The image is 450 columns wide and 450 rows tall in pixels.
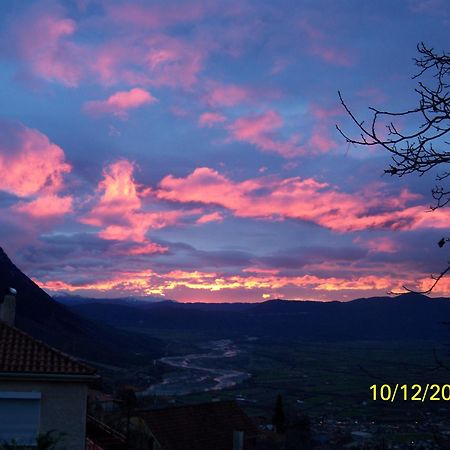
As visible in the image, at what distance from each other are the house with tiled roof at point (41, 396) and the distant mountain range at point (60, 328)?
3431 inches

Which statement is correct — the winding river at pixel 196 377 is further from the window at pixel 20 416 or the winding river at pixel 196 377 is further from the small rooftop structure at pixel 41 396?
the window at pixel 20 416

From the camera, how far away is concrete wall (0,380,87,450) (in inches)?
545

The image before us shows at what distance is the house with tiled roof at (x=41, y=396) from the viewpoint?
13602 millimetres

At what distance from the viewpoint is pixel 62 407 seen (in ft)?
46.1

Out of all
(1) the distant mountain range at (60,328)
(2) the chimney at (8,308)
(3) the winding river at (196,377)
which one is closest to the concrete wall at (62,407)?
(2) the chimney at (8,308)

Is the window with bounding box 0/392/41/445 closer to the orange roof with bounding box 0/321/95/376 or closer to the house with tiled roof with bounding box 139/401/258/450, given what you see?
the orange roof with bounding box 0/321/95/376

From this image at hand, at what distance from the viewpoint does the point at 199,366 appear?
4680 inches

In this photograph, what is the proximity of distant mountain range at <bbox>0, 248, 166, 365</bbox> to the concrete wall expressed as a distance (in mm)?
87398

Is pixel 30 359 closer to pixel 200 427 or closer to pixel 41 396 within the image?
pixel 41 396

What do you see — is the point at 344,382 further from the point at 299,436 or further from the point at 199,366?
the point at 299,436

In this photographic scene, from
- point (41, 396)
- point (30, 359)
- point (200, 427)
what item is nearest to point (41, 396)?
point (41, 396)

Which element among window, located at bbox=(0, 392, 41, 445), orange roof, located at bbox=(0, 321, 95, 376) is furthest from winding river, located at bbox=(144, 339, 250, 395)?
window, located at bbox=(0, 392, 41, 445)

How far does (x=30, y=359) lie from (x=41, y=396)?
3.44ft

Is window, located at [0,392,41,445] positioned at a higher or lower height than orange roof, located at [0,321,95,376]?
lower
